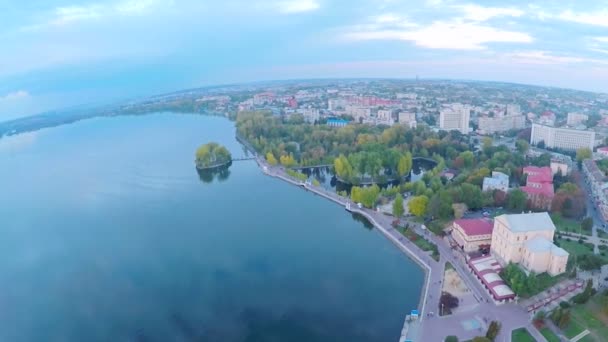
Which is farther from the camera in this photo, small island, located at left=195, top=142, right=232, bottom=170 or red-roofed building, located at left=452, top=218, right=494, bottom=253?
small island, located at left=195, top=142, right=232, bottom=170

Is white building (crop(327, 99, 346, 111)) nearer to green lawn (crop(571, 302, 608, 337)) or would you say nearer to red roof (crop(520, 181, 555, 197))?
red roof (crop(520, 181, 555, 197))

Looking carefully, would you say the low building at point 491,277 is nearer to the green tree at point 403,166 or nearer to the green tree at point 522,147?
the green tree at point 403,166

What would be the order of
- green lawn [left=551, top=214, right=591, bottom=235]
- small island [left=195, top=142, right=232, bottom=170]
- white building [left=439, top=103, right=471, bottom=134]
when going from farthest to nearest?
white building [left=439, top=103, right=471, bottom=134], small island [left=195, top=142, right=232, bottom=170], green lawn [left=551, top=214, right=591, bottom=235]

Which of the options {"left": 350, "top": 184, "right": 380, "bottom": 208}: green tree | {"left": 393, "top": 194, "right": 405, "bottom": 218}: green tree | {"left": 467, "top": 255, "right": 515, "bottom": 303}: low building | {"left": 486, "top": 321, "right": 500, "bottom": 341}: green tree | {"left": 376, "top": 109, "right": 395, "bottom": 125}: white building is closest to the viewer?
{"left": 486, "top": 321, "right": 500, "bottom": 341}: green tree

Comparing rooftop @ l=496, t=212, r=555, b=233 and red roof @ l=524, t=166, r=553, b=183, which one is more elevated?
rooftop @ l=496, t=212, r=555, b=233

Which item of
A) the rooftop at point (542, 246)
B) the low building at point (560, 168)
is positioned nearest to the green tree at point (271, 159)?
the low building at point (560, 168)

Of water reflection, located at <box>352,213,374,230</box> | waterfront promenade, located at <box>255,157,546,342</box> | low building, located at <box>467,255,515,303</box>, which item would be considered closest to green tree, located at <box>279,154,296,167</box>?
water reflection, located at <box>352,213,374,230</box>

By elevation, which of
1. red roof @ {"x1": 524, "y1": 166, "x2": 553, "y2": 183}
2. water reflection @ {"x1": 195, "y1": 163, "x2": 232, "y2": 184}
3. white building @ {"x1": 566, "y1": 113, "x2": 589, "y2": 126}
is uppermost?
white building @ {"x1": 566, "y1": 113, "x2": 589, "y2": 126}
